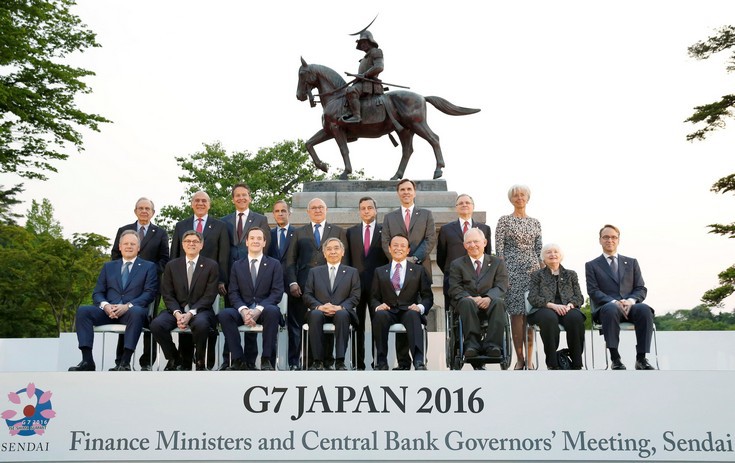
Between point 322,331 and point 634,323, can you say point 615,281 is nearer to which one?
point 634,323

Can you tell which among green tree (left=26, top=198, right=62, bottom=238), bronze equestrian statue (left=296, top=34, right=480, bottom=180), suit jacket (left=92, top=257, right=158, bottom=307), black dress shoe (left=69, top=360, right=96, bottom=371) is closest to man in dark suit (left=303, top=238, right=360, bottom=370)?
suit jacket (left=92, top=257, right=158, bottom=307)

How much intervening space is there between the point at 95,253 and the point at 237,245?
65.0 feet

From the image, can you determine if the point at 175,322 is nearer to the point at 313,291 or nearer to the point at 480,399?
the point at 313,291

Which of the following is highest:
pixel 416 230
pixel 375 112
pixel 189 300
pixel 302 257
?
pixel 375 112

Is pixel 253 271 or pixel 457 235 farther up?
pixel 457 235

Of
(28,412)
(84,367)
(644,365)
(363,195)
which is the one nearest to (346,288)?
(84,367)

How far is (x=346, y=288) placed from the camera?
20.7 feet

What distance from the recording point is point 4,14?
53.6ft

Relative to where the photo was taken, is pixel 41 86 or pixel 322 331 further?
pixel 41 86

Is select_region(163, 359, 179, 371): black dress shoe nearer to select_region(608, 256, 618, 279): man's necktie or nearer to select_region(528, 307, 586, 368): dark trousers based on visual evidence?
select_region(528, 307, 586, 368): dark trousers

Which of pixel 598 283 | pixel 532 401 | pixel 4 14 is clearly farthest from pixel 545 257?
pixel 4 14

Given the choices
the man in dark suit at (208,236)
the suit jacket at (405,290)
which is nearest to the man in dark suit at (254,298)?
the man in dark suit at (208,236)

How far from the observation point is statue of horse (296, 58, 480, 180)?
29.6 ft

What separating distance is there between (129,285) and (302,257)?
148 cm
